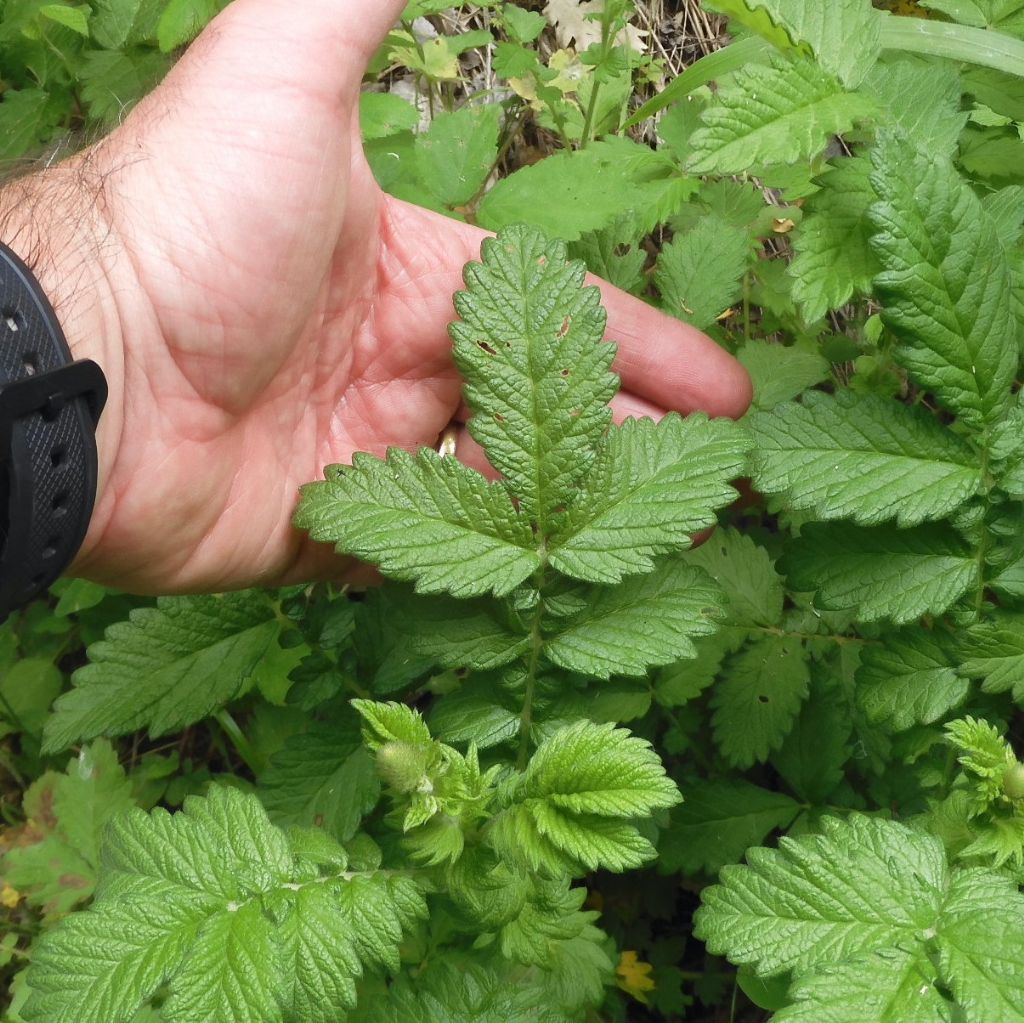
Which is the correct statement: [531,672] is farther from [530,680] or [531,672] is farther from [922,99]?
[922,99]

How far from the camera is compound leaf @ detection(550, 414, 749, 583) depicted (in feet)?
5.41

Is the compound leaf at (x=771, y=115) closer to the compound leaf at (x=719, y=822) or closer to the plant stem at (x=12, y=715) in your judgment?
the compound leaf at (x=719, y=822)

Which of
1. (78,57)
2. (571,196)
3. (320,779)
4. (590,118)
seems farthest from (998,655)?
(78,57)

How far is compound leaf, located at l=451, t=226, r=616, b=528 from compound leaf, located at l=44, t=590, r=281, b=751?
734 millimetres

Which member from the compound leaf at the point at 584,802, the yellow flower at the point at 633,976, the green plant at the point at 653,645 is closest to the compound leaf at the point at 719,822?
the green plant at the point at 653,645

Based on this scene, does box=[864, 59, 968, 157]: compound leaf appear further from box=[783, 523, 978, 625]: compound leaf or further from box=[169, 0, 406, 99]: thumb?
box=[169, 0, 406, 99]: thumb

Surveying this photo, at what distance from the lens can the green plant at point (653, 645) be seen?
1.43 meters

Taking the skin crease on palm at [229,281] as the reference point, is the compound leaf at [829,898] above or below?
below

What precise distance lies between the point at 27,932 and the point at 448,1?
2795 mm

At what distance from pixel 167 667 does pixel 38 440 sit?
0.63 meters

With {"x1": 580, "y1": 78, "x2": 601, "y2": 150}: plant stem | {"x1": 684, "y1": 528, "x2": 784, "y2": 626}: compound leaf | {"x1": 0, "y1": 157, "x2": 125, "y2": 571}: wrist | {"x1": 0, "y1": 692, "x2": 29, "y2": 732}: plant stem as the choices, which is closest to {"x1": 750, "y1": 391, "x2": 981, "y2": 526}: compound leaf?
{"x1": 684, "y1": 528, "x2": 784, "y2": 626}: compound leaf

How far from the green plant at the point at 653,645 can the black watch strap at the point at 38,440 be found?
400mm

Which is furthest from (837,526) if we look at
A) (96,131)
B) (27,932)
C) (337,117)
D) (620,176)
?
(27,932)

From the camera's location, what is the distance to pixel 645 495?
1.70 metres
